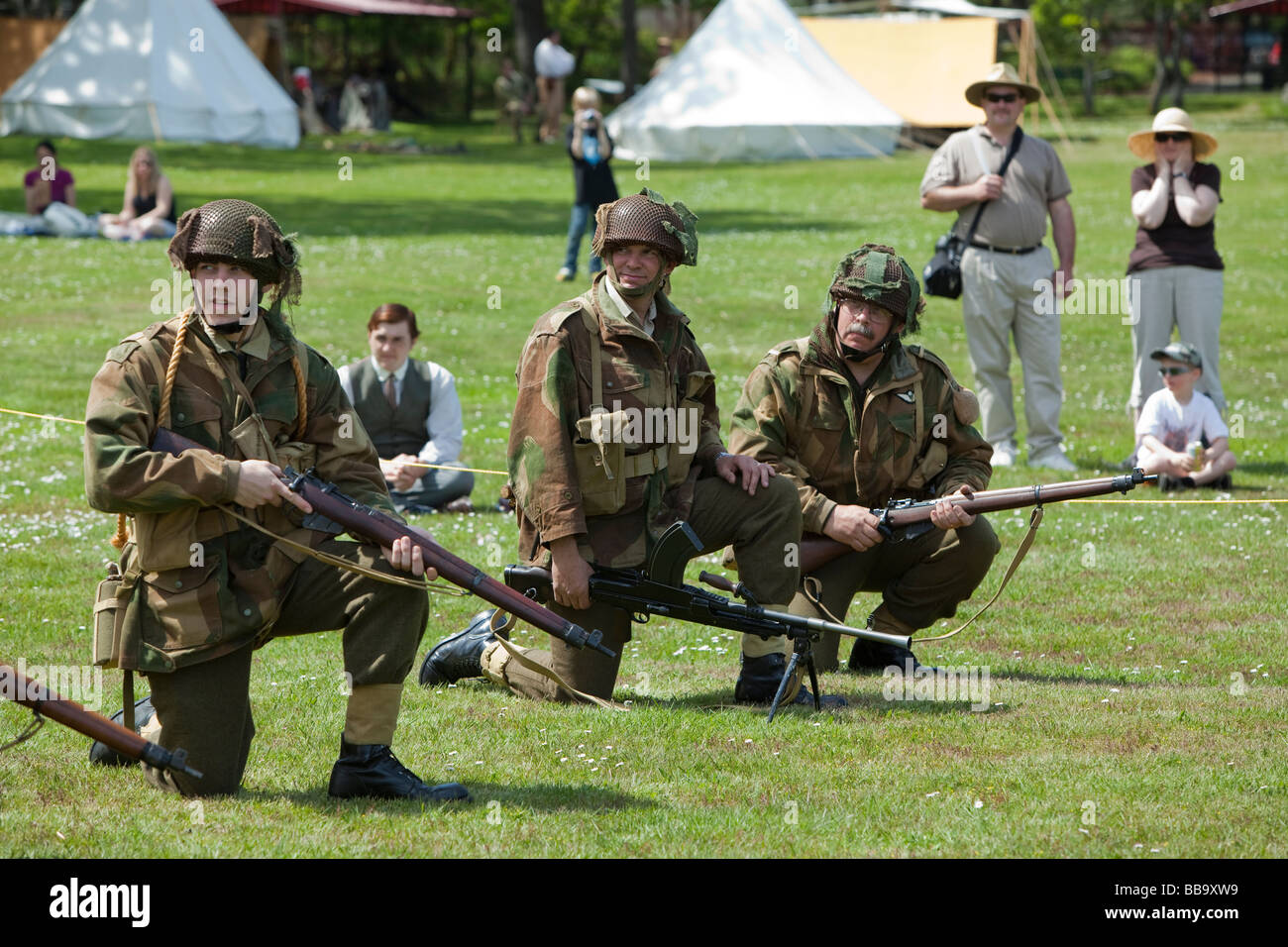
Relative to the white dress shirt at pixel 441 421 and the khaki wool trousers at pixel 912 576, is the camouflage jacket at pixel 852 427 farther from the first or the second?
the white dress shirt at pixel 441 421

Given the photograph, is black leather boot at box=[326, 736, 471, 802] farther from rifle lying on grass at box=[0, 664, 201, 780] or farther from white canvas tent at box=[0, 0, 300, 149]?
white canvas tent at box=[0, 0, 300, 149]

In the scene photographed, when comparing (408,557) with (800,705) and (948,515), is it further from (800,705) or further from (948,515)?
(948,515)

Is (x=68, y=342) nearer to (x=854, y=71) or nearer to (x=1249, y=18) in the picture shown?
(x=854, y=71)

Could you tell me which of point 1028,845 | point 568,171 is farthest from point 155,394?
point 568,171

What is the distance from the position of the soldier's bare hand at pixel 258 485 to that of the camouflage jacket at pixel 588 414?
141 centimetres

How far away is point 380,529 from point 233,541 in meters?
0.51

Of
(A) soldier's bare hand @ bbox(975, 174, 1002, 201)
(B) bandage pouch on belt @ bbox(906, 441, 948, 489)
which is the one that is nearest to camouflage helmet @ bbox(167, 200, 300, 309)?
(B) bandage pouch on belt @ bbox(906, 441, 948, 489)

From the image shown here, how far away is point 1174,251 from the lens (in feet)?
40.0

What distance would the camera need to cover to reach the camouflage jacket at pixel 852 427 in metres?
7.17

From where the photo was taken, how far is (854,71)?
42.6m

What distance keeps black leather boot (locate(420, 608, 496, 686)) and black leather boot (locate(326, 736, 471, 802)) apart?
162cm

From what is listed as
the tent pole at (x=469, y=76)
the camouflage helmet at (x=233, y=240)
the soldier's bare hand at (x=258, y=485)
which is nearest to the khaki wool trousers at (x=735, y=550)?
the soldier's bare hand at (x=258, y=485)

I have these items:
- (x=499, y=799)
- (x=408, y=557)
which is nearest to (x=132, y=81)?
(x=408, y=557)
